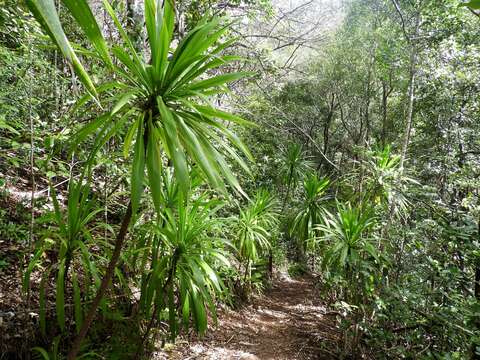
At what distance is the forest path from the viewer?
295cm

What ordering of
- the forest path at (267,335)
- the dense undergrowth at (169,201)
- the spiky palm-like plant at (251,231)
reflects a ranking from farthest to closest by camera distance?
the spiky palm-like plant at (251,231)
the forest path at (267,335)
the dense undergrowth at (169,201)

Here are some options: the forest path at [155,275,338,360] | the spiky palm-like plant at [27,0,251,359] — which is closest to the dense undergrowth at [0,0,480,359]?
the spiky palm-like plant at [27,0,251,359]

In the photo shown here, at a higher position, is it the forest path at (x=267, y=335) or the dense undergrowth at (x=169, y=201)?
the dense undergrowth at (x=169, y=201)

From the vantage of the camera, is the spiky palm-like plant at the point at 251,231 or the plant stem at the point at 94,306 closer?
the plant stem at the point at 94,306

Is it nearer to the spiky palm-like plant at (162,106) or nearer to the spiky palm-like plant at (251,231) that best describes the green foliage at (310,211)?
the spiky palm-like plant at (251,231)

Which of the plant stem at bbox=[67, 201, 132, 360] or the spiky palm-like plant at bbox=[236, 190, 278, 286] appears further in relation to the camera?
the spiky palm-like plant at bbox=[236, 190, 278, 286]

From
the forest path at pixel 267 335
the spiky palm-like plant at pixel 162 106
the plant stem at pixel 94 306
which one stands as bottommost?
the forest path at pixel 267 335

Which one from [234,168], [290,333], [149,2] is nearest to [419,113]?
[234,168]

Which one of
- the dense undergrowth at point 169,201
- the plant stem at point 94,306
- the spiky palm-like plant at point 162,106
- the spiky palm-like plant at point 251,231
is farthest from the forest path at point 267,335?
the spiky palm-like plant at point 162,106

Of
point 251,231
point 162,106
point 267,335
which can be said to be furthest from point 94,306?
point 251,231

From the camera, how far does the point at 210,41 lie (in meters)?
1.25

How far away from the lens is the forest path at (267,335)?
295 centimetres

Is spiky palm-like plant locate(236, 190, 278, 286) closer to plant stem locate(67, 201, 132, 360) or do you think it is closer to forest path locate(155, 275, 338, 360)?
forest path locate(155, 275, 338, 360)

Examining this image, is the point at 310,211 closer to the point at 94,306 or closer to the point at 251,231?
the point at 251,231
